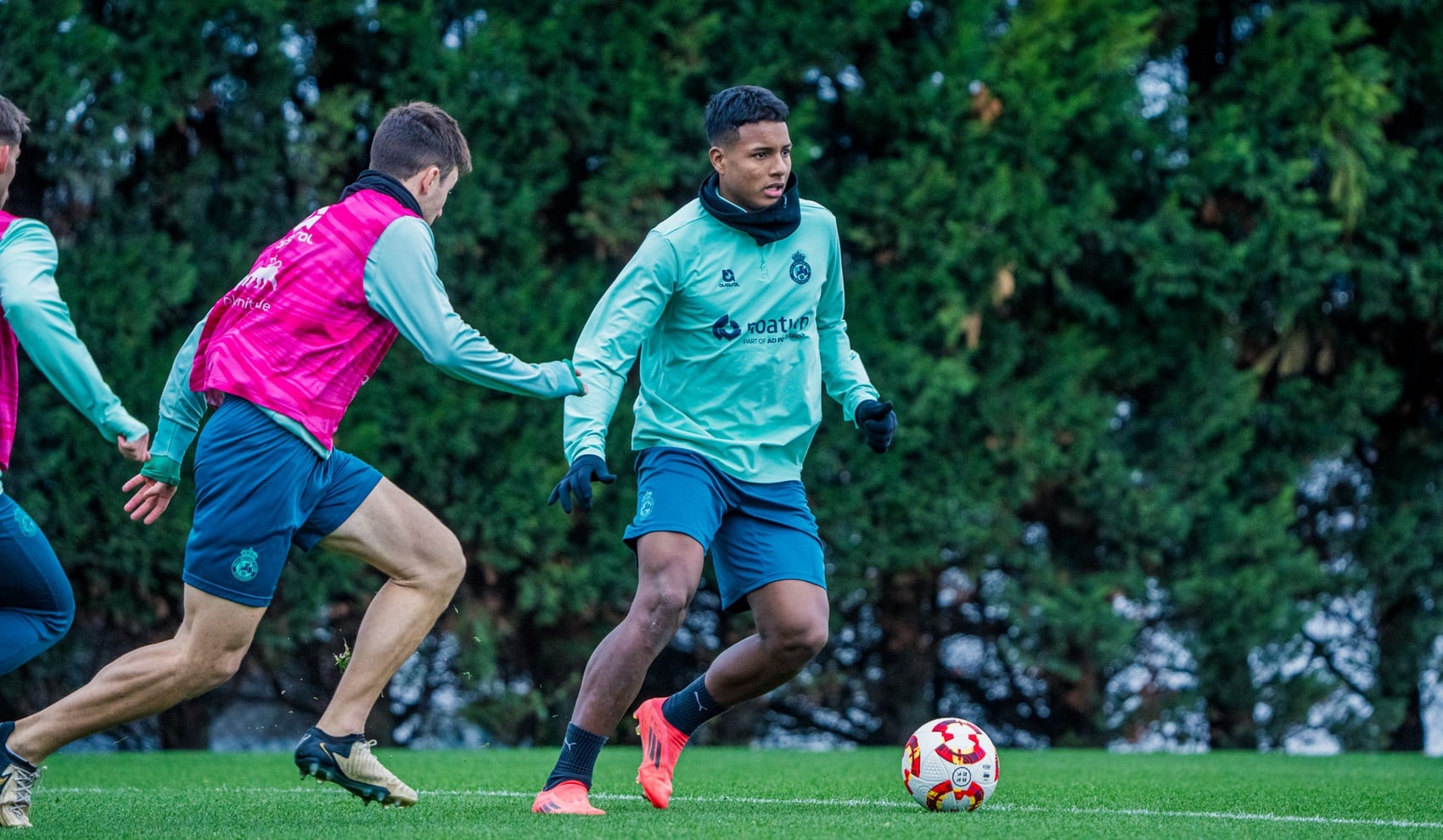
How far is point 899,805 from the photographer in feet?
15.5

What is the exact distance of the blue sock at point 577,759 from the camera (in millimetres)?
4355

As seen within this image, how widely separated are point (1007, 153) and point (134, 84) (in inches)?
193

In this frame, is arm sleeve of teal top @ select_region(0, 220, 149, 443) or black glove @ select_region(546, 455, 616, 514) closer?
arm sleeve of teal top @ select_region(0, 220, 149, 443)

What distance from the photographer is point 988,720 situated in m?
10.0

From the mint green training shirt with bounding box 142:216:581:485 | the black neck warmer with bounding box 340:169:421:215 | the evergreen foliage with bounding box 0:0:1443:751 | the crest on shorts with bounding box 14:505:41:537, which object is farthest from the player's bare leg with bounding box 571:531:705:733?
the evergreen foliage with bounding box 0:0:1443:751

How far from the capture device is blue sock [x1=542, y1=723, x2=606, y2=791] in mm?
4355

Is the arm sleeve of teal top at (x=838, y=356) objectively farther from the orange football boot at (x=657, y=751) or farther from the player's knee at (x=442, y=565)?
the player's knee at (x=442, y=565)

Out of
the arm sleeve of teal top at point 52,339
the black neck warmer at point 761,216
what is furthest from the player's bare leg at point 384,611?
the black neck warmer at point 761,216

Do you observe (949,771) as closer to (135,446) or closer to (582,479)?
(582,479)

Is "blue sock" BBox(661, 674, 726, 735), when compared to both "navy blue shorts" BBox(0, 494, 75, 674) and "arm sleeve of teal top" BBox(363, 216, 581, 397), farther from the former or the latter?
"navy blue shorts" BBox(0, 494, 75, 674)

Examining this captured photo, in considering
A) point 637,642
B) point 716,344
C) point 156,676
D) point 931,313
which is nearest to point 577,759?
point 637,642

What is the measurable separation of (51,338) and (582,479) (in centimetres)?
137

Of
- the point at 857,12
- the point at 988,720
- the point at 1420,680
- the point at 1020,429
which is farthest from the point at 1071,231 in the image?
the point at 1420,680

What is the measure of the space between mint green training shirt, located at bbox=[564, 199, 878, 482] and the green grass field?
1.11m
